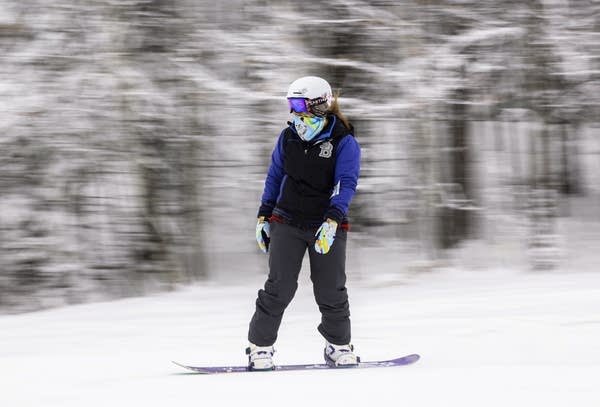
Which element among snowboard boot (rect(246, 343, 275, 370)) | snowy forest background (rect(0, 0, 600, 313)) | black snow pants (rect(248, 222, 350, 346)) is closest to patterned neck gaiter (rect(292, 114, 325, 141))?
black snow pants (rect(248, 222, 350, 346))

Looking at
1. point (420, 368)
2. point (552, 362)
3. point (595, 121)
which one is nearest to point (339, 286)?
point (420, 368)

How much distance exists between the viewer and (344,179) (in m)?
4.47

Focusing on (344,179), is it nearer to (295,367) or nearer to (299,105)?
(299,105)

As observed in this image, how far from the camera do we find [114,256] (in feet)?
29.3

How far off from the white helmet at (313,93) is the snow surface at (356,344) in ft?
4.58

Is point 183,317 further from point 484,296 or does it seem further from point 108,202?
point 484,296

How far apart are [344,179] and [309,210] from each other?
27cm

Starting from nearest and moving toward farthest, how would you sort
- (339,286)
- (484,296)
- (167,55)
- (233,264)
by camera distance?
(339,286) → (484,296) → (167,55) → (233,264)

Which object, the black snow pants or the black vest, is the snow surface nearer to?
the black snow pants

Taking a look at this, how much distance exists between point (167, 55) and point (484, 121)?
3.66 meters

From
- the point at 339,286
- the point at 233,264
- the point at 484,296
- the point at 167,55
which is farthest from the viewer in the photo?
the point at 233,264

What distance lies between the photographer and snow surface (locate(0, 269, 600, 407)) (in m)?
4.03

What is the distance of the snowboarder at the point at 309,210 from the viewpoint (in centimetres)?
450

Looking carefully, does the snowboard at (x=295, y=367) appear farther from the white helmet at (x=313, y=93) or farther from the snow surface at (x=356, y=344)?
the white helmet at (x=313, y=93)
